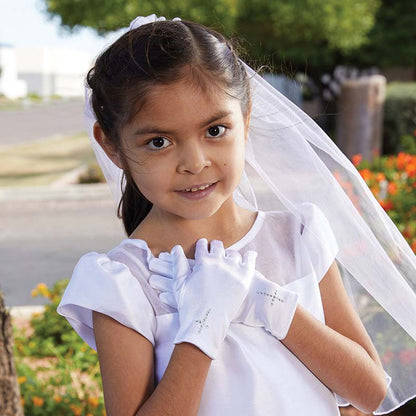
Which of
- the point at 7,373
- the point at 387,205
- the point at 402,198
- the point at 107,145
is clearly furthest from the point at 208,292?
the point at 402,198

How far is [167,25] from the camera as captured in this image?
144 centimetres

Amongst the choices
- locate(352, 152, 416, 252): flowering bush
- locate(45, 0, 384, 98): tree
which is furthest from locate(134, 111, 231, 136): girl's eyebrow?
locate(45, 0, 384, 98): tree

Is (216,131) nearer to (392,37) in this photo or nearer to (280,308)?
(280,308)

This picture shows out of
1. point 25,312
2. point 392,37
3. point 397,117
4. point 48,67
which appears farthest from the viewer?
point 48,67

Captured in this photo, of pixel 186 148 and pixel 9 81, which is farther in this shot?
pixel 9 81

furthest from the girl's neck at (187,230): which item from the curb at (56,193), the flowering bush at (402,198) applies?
the curb at (56,193)

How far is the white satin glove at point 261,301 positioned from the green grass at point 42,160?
10.7 metres

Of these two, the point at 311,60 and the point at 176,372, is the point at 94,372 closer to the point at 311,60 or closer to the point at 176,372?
the point at 176,372

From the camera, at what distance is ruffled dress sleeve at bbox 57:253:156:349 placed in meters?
1.35

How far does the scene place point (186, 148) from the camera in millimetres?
1371

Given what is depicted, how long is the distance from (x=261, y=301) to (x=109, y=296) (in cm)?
31

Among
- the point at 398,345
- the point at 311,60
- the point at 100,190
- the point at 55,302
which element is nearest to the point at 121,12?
the point at 100,190

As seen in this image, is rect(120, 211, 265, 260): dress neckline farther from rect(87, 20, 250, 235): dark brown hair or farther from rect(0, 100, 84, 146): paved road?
rect(0, 100, 84, 146): paved road

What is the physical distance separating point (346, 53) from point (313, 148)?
16624 mm
